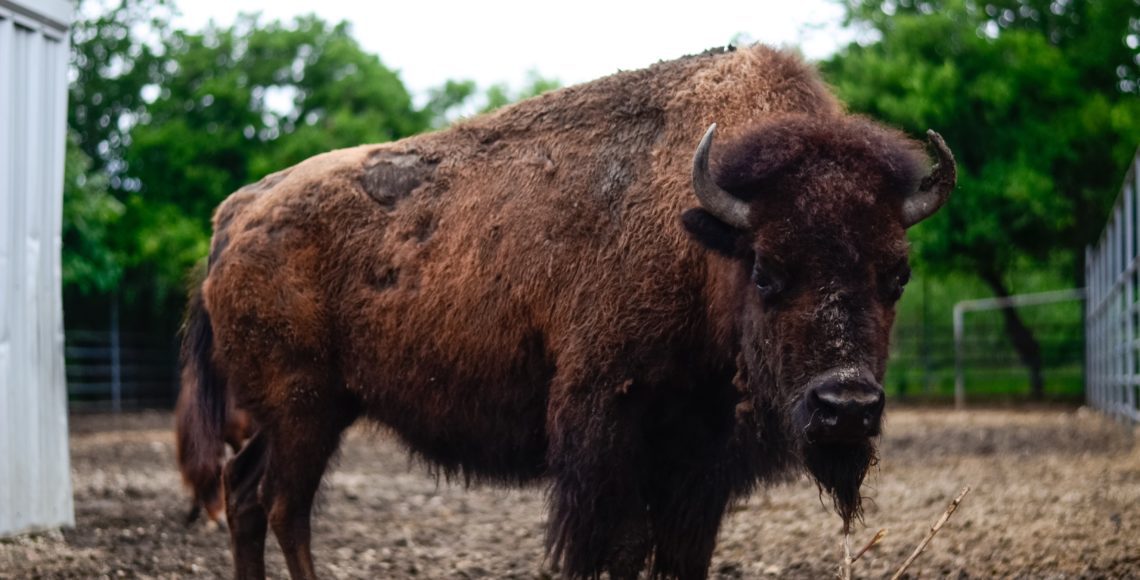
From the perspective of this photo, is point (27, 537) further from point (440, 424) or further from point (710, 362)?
point (710, 362)

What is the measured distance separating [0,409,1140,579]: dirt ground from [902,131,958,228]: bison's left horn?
5.51 ft

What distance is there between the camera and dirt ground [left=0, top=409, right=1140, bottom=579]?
6.31 meters

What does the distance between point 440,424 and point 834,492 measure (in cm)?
194

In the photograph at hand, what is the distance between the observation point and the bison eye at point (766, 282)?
4523 mm

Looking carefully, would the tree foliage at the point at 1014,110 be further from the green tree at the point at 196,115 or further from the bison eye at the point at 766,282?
the bison eye at the point at 766,282

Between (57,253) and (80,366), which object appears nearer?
(57,253)

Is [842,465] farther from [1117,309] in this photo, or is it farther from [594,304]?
[1117,309]

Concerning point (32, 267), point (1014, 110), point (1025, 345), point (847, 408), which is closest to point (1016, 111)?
point (1014, 110)

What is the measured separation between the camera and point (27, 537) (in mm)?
7137

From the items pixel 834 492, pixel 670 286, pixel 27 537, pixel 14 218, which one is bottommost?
pixel 27 537

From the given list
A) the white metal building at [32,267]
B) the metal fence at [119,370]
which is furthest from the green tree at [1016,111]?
the white metal building at [32,267]

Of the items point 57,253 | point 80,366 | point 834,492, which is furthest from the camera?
point 80,366

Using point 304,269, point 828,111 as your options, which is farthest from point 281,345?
point 828,111

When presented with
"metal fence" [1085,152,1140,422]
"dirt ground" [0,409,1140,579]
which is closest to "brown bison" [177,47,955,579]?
"dirt ground" [0,409,1140,579]
